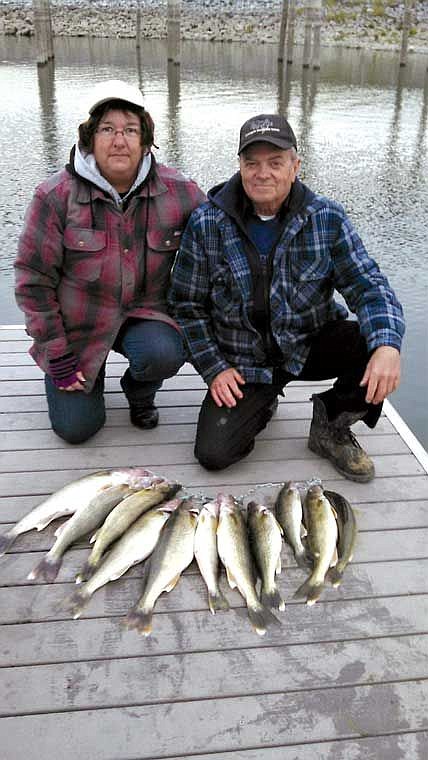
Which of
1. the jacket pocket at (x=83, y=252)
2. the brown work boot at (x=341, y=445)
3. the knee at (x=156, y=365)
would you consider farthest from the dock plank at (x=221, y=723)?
the jacket pocket at (x=83, y=252)

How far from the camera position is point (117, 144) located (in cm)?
265

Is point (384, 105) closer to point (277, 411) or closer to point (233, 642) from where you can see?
point (277, 411)

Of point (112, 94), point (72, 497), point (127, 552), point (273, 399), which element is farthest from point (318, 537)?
point (112, 94)

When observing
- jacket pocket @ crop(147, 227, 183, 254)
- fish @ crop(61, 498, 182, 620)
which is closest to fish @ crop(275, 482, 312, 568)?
fish @ crop(61, 498, 182, 620)

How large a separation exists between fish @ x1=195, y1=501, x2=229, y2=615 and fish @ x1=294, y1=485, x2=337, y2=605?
0.28 m

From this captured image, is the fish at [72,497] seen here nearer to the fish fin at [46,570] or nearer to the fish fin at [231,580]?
the fish fin at [46,570]

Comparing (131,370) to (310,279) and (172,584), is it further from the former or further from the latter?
(172,584)

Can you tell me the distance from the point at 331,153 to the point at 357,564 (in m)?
10.1

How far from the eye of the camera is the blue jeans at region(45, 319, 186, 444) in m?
3.04

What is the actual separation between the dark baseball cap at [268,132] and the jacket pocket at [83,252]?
0.71 m

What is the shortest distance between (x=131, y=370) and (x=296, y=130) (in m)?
11.2

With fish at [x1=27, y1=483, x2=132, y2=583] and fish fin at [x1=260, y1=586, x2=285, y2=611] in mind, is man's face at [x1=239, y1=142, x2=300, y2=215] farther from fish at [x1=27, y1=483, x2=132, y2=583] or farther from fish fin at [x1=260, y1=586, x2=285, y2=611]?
fish fin at [x1=260, y1=586, x2=285, y2=611]

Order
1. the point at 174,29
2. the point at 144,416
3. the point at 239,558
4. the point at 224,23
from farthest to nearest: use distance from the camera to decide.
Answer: the point at 224,23 < the point at 174,29 < the point at 144,416 < the point at 239,558

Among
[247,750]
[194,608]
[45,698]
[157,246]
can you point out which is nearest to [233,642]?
[194,608]
